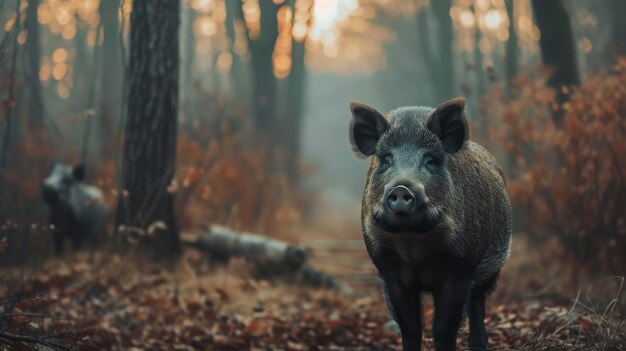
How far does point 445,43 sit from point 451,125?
17.5 m

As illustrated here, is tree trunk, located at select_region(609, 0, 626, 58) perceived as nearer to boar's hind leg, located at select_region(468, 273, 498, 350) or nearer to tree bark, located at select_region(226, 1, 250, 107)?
boar's hind leg, located at select_region(468, 273, 498, 350)

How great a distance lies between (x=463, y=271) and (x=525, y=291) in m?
4.49

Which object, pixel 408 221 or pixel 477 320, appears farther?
pixel 477 320

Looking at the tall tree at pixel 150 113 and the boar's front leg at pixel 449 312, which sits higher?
the tall tree at pixel 150 113

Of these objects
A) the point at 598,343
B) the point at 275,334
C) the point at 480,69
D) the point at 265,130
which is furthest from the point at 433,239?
the point at 480,69

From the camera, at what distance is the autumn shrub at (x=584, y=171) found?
6824mm

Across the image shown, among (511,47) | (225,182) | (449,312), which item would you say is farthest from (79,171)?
(511,47)

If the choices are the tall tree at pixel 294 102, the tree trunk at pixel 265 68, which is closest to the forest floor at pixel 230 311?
the tree trunk at pixel 265 68

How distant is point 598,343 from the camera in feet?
14.0

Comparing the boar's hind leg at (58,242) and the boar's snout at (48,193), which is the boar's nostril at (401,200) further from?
the boar's snout at (48,193)

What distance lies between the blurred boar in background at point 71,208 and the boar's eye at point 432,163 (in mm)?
6220

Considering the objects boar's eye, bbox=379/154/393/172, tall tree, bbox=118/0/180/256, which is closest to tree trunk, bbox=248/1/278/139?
tall tree, bbox=118/0/180/256

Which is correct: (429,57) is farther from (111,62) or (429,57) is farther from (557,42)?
(557,42)

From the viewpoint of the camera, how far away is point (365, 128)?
4.38m
